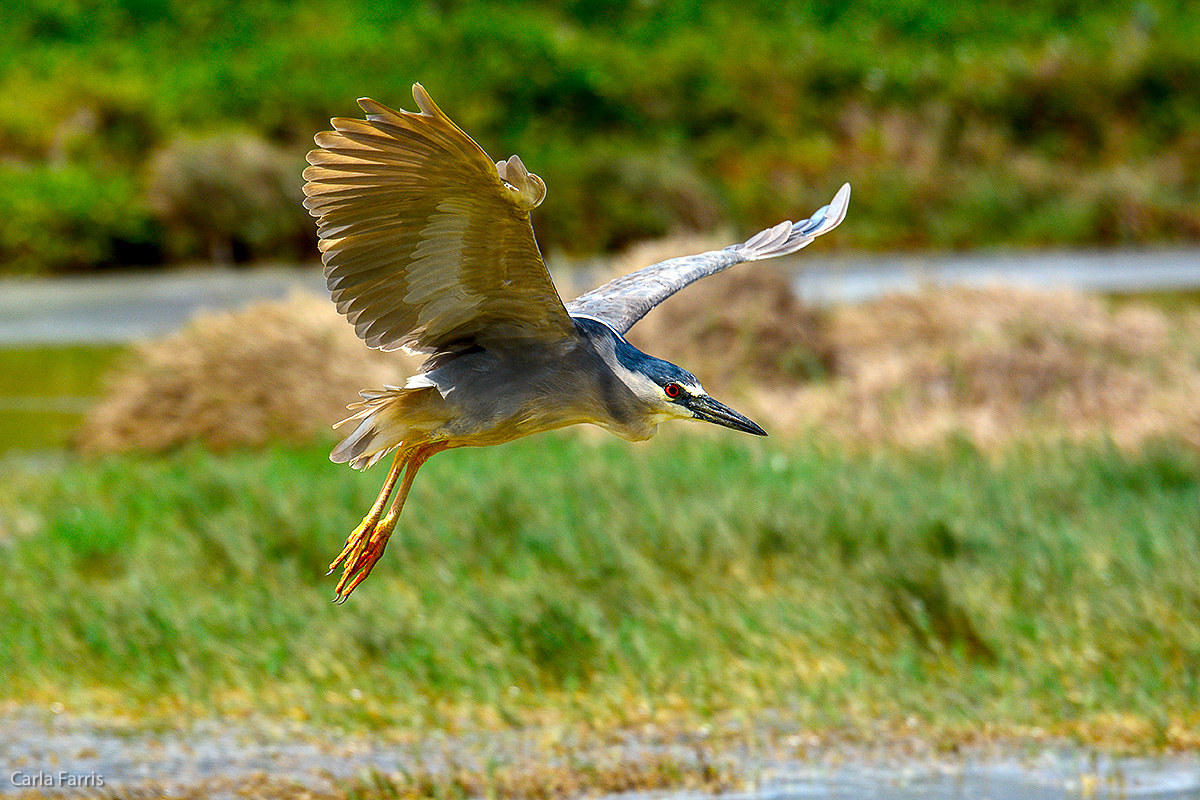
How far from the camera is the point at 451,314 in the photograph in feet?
11.1

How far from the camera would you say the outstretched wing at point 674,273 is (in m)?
3.72

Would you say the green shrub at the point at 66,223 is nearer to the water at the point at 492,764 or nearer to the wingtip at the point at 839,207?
the water at the point at 492,764

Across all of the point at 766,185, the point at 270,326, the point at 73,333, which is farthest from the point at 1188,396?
the point at 766,185

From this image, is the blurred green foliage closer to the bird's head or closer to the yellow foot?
the yellow foot

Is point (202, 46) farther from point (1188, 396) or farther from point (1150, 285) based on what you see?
point (1188, 396)

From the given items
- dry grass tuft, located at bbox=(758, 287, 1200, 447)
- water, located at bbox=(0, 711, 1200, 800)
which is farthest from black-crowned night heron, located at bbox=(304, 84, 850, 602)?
dry grass tuft, located at bbox=(758, 287, 1200, 447)

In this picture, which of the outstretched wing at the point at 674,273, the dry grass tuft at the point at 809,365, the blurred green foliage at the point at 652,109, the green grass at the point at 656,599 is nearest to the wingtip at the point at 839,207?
the outstretched wing at the point at 674,273

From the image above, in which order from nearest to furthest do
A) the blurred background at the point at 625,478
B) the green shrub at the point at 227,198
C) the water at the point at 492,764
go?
the water at the point at 492,764, the blurred background at the point at 625,478, the green shrub at the point at 227,198

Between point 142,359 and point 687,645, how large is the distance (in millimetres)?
6057

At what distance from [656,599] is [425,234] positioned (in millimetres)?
3933

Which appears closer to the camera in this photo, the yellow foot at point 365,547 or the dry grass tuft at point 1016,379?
the yellow foot at point 365,547

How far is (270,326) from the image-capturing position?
1106 centimetres

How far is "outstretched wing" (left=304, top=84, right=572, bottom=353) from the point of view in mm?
3119

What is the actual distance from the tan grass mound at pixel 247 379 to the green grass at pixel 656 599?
2093 mm
